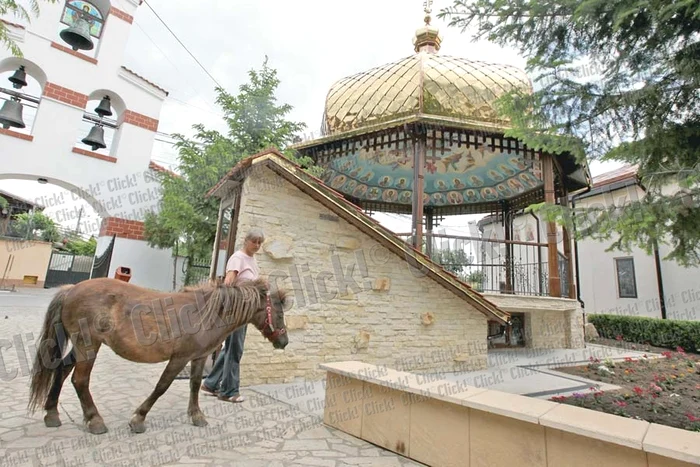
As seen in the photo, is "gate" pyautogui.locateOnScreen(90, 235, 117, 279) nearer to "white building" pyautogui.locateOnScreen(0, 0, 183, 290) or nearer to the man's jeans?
"white building" pyautogui.locateOnScreen(0, 0, 183, 290)

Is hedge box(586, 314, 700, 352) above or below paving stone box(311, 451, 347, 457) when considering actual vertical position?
above

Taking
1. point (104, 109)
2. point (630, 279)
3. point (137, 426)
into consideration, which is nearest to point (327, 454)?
point (137, 426)

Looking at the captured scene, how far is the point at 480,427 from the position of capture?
2516 mm

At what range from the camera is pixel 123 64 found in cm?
973

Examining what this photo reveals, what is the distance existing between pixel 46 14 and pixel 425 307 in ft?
37.5

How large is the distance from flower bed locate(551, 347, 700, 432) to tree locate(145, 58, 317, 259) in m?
6.82

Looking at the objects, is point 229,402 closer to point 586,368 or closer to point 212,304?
point 212,304

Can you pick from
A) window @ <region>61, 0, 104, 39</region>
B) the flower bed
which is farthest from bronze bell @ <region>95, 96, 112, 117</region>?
the flower bed

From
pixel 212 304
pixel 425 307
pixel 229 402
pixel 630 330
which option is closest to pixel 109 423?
pixel 229 402

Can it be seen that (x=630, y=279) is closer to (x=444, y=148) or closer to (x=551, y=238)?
(x=551, y=238)

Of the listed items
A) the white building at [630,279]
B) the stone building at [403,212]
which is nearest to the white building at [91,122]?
the stone building at [403,212]

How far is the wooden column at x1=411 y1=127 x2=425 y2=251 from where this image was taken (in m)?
7.49

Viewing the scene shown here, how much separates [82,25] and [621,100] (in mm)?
11750

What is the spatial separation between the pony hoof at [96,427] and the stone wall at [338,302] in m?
1.86
